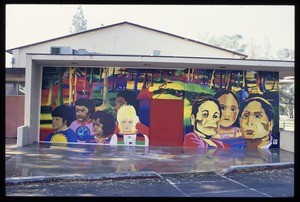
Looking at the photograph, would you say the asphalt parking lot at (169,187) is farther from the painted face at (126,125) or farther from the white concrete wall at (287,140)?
the painted face at (126,125)

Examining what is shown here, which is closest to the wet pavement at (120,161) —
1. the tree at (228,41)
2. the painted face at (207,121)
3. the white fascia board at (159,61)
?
the painted face at (207,121)

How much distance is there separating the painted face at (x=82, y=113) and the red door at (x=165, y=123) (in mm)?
3100

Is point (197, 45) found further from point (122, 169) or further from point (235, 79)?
point (122, 169)

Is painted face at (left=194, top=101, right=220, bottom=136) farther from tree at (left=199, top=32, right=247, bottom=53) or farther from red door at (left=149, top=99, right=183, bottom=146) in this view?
tree at (left=199, top=32, right=247, bottom=53)

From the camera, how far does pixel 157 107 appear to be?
15406mm

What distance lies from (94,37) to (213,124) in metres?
13.2

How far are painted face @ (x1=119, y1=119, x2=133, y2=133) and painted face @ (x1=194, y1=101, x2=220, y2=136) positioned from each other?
3.09 metres

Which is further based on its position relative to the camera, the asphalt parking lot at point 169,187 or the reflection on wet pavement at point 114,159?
the reflection on wet pavement at point 114,159

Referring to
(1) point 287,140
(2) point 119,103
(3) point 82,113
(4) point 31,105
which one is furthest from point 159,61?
(1) point 287,140

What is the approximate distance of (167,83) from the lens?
1548 cm

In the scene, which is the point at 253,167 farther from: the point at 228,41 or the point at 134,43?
the point at 228,41

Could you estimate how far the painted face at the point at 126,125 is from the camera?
1537cm

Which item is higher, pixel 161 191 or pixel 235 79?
pixel 235 79
